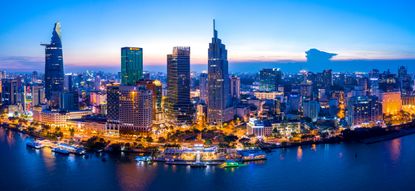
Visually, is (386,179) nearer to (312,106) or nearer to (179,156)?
(179,156)

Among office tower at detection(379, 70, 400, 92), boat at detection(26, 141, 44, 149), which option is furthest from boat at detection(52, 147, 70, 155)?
office tower at detection(379, 70, 400, 92)

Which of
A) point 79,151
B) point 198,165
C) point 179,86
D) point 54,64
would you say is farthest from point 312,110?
point 54,64

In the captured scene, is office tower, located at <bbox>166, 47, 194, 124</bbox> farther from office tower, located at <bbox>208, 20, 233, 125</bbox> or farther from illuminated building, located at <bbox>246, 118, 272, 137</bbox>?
illuminated building, located at <bbox>246, 118, 272, 137</bbox>

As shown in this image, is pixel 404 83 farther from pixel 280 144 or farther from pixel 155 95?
pixel 280 144

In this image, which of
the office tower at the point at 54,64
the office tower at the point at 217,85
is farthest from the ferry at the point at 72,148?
the office tower at the point at 54,64

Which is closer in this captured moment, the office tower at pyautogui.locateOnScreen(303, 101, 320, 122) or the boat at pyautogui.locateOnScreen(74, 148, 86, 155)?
the boat at pyautogui.locateOnScreen(74, 148, 86, 155)

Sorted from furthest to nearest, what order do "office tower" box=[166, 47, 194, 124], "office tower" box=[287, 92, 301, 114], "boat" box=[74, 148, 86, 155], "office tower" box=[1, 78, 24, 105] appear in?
"office tower" box=[1, 78, 24, 105] → "office tower" box=[287, 92, 301, 114] → "office tower" box=[166, 47, 194, 124] → "boat" box=[74, 148, 86, 155]

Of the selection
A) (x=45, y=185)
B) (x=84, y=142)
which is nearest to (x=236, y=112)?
(x=84, y=142)
